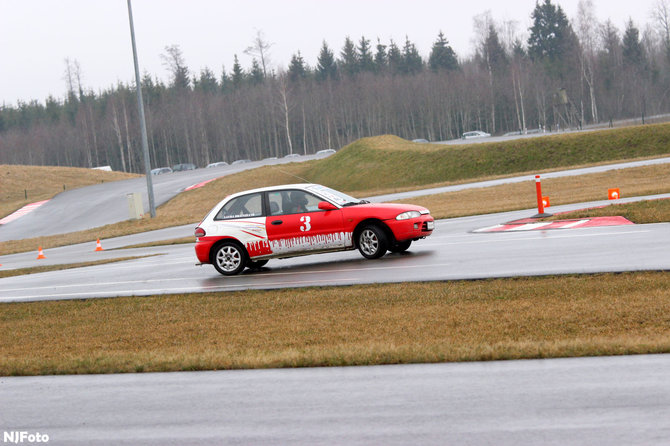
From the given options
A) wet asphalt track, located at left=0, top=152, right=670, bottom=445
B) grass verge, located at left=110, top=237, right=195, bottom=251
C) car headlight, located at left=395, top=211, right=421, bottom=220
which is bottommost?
wet asphalt track, located at left=0, top=152, right=670, bottom=445

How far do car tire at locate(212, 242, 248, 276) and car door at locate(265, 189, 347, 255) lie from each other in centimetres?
69

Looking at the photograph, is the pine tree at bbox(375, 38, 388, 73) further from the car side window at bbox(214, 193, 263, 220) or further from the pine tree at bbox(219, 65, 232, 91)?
the car side window at bbox(214, 193, 263, 220)

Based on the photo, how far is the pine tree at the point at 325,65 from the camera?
5113 inches

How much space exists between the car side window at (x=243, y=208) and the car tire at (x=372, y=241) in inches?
80.9

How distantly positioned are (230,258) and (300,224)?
163 cm

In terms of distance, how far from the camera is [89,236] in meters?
34.3

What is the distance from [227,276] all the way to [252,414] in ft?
28.7

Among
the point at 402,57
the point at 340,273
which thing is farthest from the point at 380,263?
the point at 402,57

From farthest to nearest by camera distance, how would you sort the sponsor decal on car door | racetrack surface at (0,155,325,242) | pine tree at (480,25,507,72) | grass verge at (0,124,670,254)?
pine tree at (480,25,507,72) < racetrack surface at (0,155,325,242) < grass verge at (0,124,670,254) < the sponsor decal on car door

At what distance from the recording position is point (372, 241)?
13.6 metres

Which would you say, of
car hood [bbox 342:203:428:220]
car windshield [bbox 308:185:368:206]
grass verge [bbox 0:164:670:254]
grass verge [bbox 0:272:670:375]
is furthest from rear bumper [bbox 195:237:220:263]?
grass verge [bbox 0:164:670:254]

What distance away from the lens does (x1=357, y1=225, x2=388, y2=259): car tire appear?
13414 mm

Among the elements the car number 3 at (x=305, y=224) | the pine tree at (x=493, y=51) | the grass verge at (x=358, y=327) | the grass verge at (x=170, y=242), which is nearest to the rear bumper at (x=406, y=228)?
the car number 3 at (x=305, y=224)
